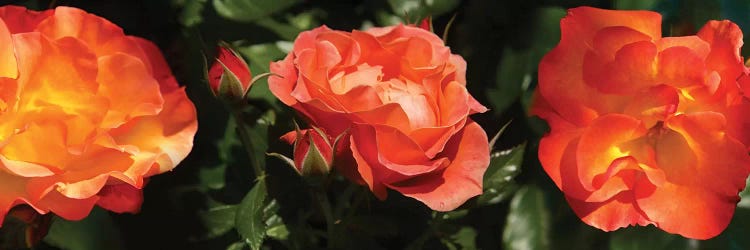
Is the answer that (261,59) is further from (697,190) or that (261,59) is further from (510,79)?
(697,190)

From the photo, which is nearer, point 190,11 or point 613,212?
point 613,212

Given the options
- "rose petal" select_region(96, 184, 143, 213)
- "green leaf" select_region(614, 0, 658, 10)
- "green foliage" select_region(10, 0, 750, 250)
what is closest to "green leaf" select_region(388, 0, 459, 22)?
"green foliage" select_region(10, 0, 750, 250)

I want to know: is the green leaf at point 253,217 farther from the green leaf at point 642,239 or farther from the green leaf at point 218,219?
the green leaf at point 642,239

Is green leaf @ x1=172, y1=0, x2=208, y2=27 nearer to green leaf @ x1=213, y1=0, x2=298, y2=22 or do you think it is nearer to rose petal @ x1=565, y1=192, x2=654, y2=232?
green leaf @ x1=213, y1=0, x2=298, y2=22

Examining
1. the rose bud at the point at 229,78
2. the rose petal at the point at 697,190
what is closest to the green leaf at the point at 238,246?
the rose bud at the point at 229,78

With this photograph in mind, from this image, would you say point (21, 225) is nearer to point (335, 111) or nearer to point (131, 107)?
point (131, 107)

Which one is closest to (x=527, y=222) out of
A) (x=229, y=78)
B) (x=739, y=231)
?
(x=739, y=231)
